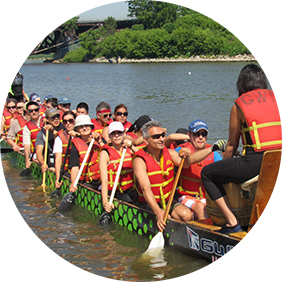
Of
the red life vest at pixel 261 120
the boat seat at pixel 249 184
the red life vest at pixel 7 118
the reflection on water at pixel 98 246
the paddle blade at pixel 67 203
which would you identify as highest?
the red life vest at pixel 261 120

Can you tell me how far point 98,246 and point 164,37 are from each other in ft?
123

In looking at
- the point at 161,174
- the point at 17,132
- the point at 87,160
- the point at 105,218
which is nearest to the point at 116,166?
the point at 105,218

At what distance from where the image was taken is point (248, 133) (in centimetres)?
410

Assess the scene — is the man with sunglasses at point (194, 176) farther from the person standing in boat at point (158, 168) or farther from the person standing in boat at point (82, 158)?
the person standing in boat at point (82, 158)

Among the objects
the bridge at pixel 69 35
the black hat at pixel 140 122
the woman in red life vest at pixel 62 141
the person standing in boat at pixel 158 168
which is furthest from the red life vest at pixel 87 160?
the bridge at pixel 69 35

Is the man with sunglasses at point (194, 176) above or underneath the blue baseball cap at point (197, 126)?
underneath

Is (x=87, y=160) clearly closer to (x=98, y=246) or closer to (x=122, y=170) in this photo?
(x=122, y=170)

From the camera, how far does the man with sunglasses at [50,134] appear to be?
26.2 feet

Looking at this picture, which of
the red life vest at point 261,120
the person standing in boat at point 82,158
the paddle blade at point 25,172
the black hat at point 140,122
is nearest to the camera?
the red life vest at point 261,120

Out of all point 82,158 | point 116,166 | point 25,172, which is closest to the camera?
point 116,166

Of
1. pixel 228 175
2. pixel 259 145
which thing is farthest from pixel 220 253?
pixel 259 145

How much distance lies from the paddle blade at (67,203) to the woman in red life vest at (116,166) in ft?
3.75

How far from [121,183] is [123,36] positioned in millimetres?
45959

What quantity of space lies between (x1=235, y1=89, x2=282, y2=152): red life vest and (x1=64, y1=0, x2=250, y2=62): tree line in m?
19.7
